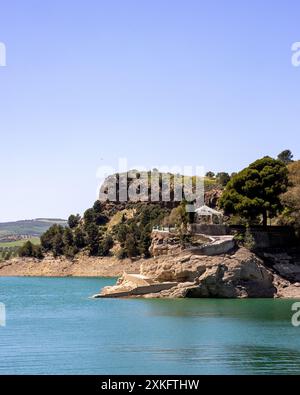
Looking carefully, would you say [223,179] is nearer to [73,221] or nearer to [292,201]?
[73,221]

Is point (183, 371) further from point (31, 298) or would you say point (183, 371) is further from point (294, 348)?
point (31, 298)

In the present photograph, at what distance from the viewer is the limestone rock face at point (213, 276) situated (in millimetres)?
69938

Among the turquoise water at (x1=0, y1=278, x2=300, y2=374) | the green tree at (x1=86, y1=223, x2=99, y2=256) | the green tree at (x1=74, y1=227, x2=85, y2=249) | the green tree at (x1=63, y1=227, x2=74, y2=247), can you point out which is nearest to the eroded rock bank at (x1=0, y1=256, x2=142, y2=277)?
the green tree at (x1=86, y1=223, x2=99, y2=256)

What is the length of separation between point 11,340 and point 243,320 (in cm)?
1577

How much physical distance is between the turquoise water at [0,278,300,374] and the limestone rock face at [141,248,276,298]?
2148 mm

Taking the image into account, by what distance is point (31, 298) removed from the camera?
261 ft

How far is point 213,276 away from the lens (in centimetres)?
6975

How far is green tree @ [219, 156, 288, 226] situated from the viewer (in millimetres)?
78375

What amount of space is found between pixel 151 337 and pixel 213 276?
2270 cm

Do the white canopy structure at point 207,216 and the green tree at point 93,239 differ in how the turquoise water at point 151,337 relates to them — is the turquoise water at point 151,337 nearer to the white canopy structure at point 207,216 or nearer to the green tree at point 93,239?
the white canopy structure at point 207,216

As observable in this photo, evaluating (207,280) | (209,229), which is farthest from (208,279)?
(209,229)

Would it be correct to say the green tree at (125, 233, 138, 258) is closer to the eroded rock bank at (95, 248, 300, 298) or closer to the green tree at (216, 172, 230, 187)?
the green tree at (216, 172, 230, 187)

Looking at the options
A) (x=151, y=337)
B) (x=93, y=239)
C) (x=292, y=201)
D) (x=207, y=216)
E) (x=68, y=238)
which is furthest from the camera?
(x=68, y=238)

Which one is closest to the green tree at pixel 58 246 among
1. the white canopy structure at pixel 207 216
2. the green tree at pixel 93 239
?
the green tree at pixel 93 239
